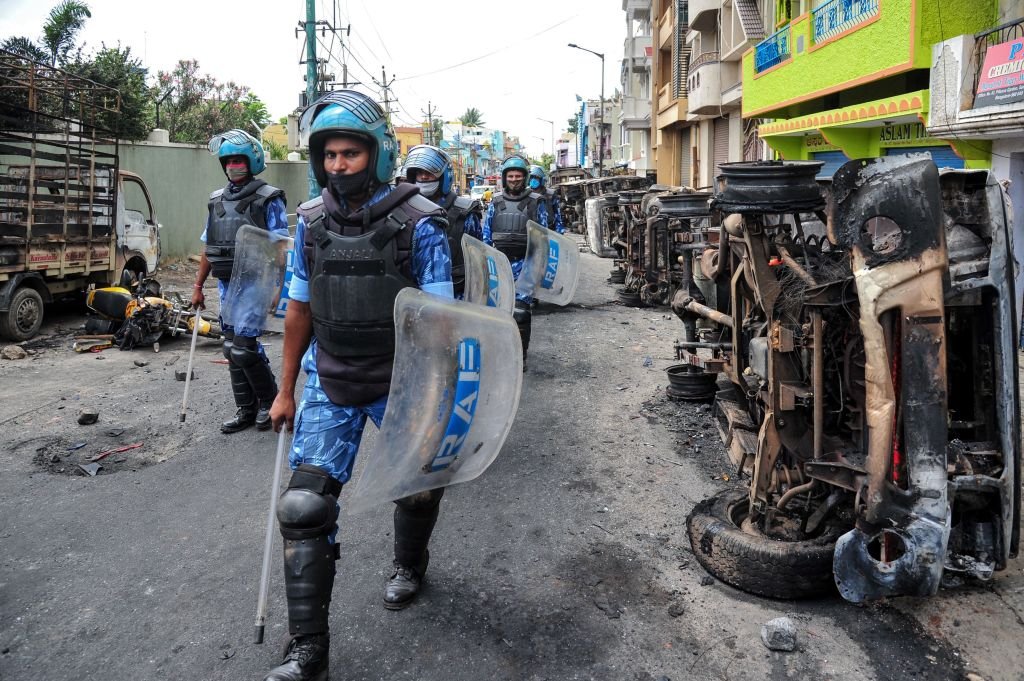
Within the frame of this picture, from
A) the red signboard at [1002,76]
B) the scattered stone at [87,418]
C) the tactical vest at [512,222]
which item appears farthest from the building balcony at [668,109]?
the scattered stone at [87,418]

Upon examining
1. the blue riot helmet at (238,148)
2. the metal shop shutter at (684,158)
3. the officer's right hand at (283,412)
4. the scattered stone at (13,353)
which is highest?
the metal shop shutter at (684,158)

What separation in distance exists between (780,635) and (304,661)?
1.73 m

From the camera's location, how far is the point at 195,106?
95.3 ft

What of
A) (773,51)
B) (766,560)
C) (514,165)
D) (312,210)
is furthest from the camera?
(773,51)

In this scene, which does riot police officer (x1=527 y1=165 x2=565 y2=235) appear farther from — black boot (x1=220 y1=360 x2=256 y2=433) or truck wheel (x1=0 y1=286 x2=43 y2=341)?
truck wheel (x1=0 y1=286 x2=43 y2=341)

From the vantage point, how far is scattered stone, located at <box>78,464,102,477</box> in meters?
5.27

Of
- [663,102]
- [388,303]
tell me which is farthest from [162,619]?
[663,102]

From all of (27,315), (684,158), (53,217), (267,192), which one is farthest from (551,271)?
(684,158)

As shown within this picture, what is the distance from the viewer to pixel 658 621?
3.33 meters

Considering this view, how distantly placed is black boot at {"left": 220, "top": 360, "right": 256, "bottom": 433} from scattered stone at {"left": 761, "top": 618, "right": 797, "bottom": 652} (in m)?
4.22

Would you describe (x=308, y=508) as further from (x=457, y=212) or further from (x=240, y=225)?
(x=457, y=212)

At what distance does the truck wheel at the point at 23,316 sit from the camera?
9.53 meters

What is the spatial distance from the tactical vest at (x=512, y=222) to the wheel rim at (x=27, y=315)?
5676mm

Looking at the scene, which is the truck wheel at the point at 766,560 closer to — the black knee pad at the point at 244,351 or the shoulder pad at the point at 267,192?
the black knee pad at the point at 244,351
